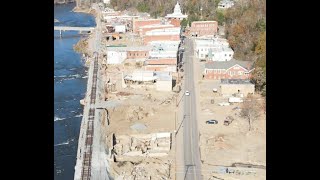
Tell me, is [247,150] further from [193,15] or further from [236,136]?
[193,15]

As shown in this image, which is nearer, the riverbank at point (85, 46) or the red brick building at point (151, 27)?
the riverbank at point (85, 46)

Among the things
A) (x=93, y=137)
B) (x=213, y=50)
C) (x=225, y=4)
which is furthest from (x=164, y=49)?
(x=225, y=4)

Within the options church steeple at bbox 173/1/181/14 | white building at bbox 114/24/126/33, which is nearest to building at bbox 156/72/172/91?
white building at bbox 114/24/126/33

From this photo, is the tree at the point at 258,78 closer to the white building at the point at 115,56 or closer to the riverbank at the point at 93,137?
the riverbank at the point at 93,137

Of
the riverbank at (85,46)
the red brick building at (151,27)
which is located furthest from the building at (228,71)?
the riverbank at (85,46)

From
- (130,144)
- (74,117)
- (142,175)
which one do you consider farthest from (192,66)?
(142,175)

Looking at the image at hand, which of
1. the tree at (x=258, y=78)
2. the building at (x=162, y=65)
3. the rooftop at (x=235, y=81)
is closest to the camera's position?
the tree at (x=258, y=78)

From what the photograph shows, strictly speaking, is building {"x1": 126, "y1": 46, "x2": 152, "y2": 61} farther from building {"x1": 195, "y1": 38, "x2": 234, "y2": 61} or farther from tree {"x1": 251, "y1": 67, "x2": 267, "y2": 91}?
tree {"x1": 251, "y1": 67, "x2": 267, "y2": 91}
